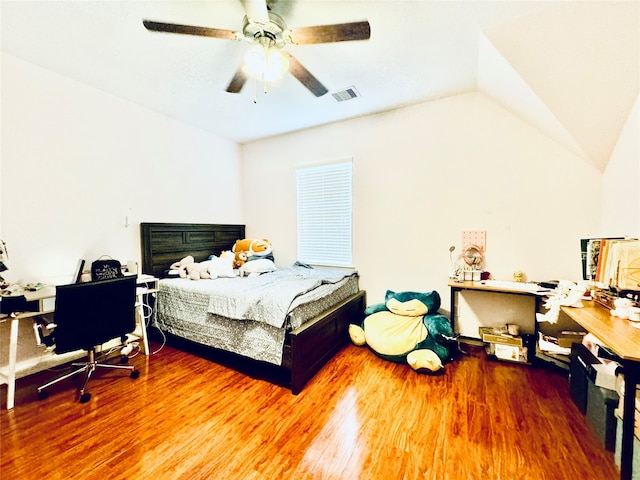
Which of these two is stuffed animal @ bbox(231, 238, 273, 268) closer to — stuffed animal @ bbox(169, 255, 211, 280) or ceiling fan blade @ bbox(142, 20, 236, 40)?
stuffed animal @ bbox(169, 255, 211, 280)

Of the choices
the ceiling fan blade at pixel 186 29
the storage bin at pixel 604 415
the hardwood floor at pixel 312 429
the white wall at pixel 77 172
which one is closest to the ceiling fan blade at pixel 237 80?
the ceiling fan blade at pixel 186 29

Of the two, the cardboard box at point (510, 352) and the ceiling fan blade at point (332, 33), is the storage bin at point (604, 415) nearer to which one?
the cardboard box at point (510, 352)

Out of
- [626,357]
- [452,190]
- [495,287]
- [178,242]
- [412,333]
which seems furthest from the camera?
[178,242]

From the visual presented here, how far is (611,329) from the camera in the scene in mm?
1328

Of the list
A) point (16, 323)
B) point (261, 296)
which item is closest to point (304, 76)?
point (261, 296)

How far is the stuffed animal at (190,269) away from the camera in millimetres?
3047

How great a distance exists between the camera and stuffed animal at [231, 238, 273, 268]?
11.8 feet

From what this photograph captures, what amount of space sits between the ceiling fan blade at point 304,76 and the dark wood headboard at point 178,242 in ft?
7.96

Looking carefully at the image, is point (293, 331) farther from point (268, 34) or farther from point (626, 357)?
point (268, 34)

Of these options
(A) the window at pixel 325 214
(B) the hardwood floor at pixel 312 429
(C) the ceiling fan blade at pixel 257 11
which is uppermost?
(C) the ceiling fan blade at pixel 257 11

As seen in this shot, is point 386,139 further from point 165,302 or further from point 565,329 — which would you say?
point 165,302

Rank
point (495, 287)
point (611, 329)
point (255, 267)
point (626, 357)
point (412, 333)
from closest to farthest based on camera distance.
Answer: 1. point (626, 357)
2. point (611, 329)
3. point (495, 287)
4. point (412, 333)
5. point (255, 267)

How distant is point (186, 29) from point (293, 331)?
2143mm

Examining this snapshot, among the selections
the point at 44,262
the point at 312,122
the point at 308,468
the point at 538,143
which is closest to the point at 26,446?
the point at 44,262
